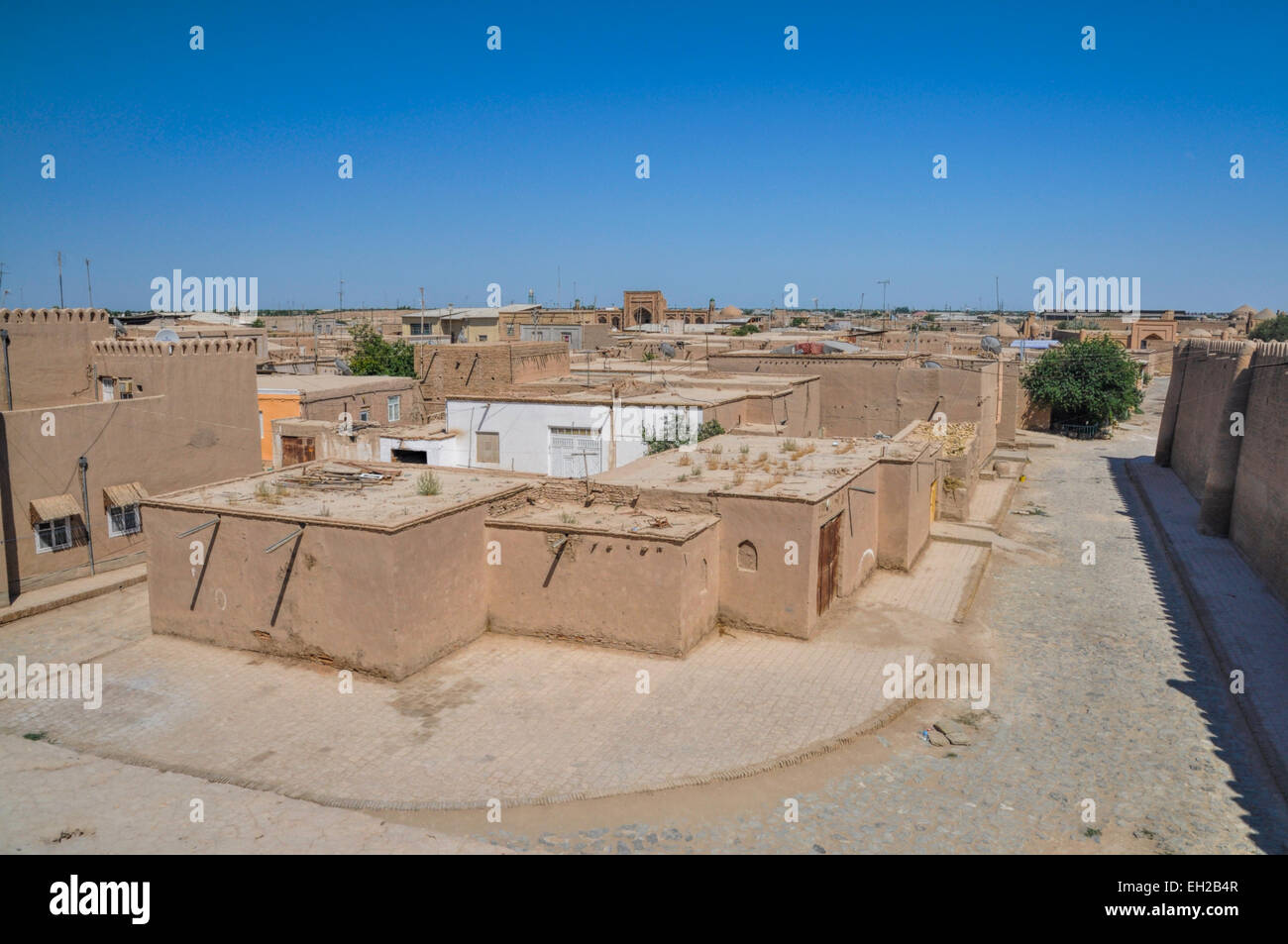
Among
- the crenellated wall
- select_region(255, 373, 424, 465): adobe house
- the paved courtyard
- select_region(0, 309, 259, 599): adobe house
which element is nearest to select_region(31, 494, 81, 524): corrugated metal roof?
select_region(0, 309, 259, 599): adobe house

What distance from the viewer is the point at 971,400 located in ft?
89.6

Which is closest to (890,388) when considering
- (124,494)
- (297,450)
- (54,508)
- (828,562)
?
(828,562)

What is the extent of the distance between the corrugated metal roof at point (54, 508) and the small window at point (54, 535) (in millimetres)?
161

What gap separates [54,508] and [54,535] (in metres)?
0.56

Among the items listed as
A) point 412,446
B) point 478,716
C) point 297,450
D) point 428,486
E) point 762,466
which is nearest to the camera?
point 478,716

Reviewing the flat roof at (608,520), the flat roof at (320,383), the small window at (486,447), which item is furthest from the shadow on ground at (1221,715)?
the flat roof at (320,383)

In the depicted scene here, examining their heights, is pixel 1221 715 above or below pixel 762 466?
below

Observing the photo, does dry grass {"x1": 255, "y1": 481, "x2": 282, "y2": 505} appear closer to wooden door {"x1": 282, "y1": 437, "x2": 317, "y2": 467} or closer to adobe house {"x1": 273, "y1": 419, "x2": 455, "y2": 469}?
adobe house {"x1": 273, "y1": 419, "x2": 455, "y2": 469}

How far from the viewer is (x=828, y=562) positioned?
14.2 m

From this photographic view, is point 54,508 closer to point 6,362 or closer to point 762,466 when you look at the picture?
point 6,362

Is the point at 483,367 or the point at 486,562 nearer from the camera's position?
the point at 486,562

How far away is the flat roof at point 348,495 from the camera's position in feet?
41.5

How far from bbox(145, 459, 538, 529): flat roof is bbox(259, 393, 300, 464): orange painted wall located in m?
9.68
